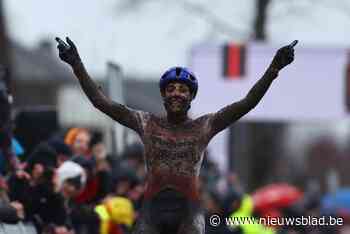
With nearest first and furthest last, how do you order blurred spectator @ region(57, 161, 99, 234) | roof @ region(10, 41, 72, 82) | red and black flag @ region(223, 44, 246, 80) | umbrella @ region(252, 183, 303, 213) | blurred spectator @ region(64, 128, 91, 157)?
blurred spectator @ region(57, 161, 99, 234), blurred spectator @ region(64, 128, 91, 157), umbrella @ region(252, 183, 303, 213), red and black flag @ region(223, 44, 246, 80), roof @ region(10, 41, 72, 82)

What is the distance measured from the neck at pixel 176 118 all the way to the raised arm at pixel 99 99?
0.75 feet

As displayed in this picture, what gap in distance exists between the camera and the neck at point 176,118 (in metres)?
9.91

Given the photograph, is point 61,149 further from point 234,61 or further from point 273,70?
point 234,61

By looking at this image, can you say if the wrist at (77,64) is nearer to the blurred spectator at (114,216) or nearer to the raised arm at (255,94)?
the raised arm at (255,94)

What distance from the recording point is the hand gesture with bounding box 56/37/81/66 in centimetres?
983

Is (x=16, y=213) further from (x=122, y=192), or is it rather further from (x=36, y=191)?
(x=122, y=192)

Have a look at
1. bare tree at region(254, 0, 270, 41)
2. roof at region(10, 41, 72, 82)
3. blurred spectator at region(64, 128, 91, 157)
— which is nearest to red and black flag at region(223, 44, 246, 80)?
blurred spectator at region(64, 128, 91, 157)

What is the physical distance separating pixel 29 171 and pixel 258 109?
9.44m

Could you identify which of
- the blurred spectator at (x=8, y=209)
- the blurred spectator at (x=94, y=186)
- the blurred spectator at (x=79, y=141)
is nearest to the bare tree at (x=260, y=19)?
the blurred spectator at (x=79, y=141)

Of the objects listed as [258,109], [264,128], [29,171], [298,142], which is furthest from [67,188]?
[298,142]

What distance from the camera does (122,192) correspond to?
1499cm

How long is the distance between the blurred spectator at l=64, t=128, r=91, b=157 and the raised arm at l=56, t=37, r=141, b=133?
14.6 ft

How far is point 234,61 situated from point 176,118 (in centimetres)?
1289

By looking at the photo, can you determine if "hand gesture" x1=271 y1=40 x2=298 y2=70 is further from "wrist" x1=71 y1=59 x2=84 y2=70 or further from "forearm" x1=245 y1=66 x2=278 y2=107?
"wrist" x1=71 y1=59 x2=84 y2=70
